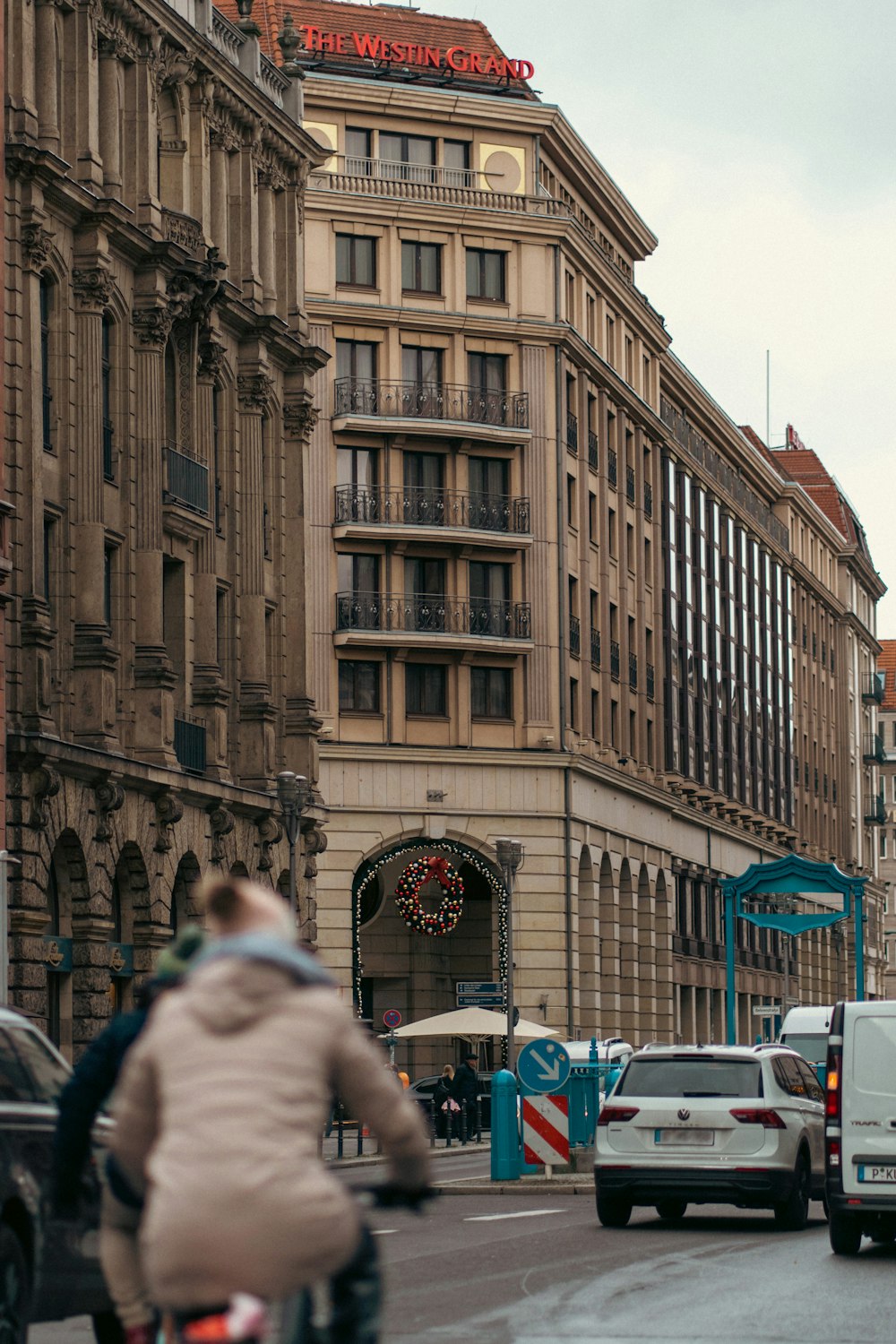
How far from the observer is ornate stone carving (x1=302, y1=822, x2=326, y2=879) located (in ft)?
161

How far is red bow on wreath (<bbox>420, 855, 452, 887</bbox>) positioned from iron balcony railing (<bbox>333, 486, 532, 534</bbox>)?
26.6 ft

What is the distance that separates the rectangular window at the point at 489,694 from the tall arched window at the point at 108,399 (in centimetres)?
2450

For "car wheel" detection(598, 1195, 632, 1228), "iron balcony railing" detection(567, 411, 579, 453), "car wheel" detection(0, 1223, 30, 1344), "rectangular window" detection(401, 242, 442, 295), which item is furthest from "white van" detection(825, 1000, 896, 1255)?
"iron balcony railing" detection(567, 411, 579, 453)

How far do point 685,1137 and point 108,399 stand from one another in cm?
2169

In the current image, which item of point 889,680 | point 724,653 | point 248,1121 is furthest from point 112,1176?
point 889,680

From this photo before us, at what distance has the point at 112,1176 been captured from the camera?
8289 mm

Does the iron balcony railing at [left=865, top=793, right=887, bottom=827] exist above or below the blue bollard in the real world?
above

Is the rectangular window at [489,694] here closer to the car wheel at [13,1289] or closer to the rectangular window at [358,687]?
the rectangular window at [358,687]

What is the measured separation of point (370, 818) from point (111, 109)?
976 inches

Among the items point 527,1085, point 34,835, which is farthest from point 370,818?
point 527,1085

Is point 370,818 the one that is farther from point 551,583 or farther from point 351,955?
point 551,583

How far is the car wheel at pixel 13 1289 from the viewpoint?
1051 cm

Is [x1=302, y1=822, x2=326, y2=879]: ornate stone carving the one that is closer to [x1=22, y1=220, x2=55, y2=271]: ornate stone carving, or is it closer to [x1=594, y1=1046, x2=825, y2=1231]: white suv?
[x1=22, y1=220, x2=55, y2=271]: ornate stone carving

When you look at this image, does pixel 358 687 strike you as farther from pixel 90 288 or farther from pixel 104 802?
pixel 104 802
